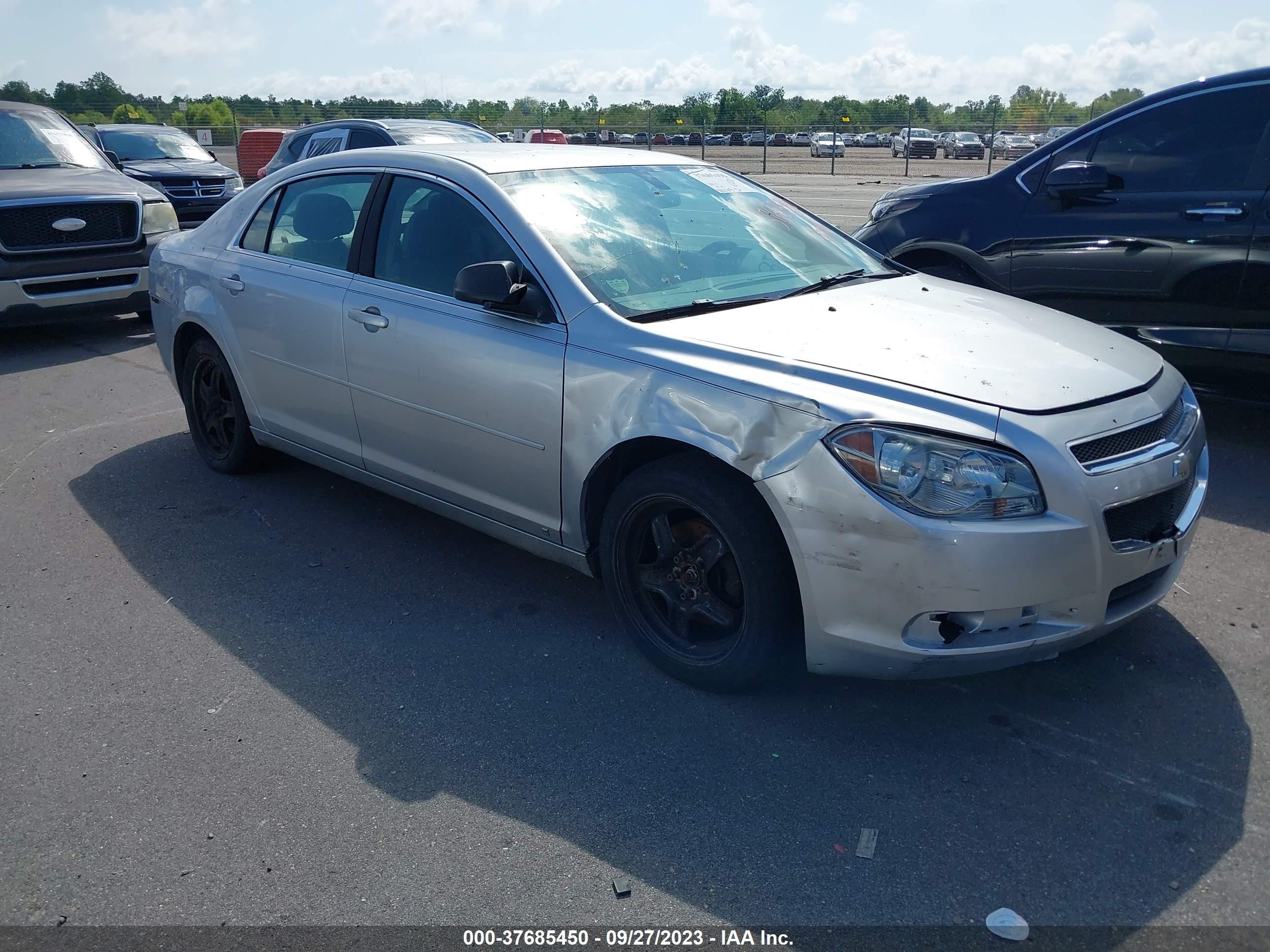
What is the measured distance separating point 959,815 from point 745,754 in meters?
0.62

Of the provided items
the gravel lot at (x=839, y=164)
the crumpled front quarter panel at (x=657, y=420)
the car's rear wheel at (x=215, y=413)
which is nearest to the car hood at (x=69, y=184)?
the car's rear wheel at (x=215, y=413)

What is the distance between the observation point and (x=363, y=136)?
11906 mm

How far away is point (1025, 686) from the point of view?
11.3ft

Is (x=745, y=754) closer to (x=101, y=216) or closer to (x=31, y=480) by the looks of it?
(x=31, y=480)

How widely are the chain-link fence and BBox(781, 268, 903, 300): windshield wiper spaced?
91.6 feet

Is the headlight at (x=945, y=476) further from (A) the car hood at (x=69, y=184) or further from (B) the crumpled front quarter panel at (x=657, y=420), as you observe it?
(A) the car hood at (x=69, y=184)

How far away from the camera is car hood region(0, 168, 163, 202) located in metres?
8.84

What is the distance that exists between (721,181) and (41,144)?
8.34 m

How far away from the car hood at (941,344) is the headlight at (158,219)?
7.65 metres

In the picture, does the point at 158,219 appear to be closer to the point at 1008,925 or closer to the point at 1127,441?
the point at 1127,441

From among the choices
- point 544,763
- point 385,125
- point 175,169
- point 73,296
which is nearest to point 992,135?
point 385,125

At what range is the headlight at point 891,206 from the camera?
6559mm

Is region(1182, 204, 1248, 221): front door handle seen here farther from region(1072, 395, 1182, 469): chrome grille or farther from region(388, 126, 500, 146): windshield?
region(388, 126, 500, 146): windshield

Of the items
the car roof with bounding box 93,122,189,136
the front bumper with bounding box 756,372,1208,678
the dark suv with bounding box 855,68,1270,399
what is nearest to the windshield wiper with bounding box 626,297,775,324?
the front bumper with bounding box 756,372,1208,678
